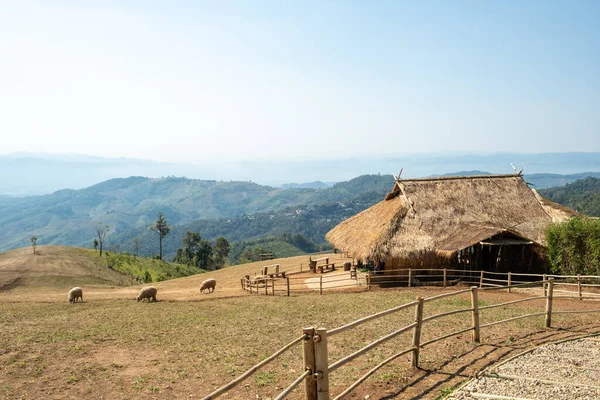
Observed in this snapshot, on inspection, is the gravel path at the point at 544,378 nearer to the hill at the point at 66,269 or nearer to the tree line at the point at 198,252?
the hill at the point at 66,269

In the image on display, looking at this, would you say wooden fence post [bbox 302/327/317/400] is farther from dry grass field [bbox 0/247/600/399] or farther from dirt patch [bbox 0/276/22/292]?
dirt patch [bbox 0/276/22/292]

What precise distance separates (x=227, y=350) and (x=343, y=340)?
287 centimetres

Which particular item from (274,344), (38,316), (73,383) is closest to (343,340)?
(274,344)

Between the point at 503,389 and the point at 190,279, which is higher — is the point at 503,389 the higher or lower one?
the higher one

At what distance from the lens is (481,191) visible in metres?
28.5

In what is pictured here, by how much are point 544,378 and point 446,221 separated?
19.0 meters

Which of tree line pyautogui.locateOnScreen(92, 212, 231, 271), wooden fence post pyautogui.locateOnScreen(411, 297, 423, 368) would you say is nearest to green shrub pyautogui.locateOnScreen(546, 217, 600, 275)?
wooden fence post pyautogui.locateOnScreen(411, 297, 423, 368)

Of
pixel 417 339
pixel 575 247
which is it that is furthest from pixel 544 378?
pixel 575 247

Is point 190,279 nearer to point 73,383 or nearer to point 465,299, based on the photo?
point 465,299

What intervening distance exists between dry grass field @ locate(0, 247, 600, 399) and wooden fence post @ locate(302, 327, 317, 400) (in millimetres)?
1646

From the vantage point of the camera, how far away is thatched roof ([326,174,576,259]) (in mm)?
23406

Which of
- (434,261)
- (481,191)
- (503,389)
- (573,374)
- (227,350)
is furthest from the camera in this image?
(481,191)

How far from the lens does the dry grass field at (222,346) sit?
8047mm

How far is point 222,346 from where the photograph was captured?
1116cm
